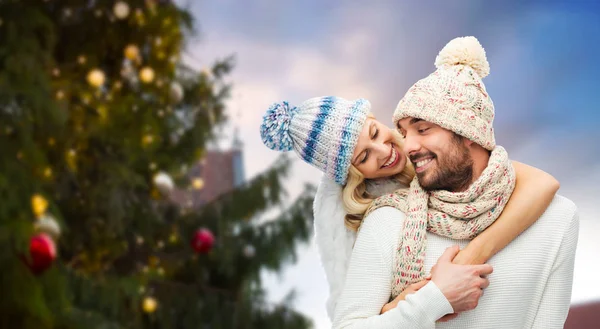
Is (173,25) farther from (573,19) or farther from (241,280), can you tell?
(573,19)

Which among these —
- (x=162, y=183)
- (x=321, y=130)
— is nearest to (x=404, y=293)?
(x=321, y=130)

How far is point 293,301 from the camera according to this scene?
3.56 m

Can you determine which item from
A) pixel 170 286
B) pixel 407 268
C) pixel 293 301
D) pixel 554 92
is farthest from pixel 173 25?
pixel 407 268

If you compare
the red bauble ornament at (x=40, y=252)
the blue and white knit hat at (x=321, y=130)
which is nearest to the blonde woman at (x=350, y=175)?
the blue and white knit hat at (x=321, y=130)

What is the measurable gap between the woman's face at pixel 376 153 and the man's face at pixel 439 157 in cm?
8

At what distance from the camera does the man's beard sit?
52.3 inches

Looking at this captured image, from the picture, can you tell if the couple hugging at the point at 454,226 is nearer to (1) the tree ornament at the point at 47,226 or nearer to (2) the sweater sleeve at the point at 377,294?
(2) the sweater sleeve at the point at 377,294

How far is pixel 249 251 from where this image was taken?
11.5 feet

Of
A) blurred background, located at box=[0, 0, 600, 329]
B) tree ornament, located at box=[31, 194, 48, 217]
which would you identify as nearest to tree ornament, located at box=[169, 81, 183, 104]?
blurred background, located at box=[0, 0, 600, 329]

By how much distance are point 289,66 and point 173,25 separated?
0.79 m

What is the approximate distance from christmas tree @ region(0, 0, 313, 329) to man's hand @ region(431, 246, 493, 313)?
3.78ft

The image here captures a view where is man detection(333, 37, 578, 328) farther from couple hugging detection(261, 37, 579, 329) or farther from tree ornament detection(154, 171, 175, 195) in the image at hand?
tree ornament detection(154, 171, 175, 195)

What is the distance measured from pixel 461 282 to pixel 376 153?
33 centimetres

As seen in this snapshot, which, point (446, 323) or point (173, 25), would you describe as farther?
point (173, 25)
